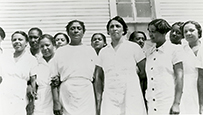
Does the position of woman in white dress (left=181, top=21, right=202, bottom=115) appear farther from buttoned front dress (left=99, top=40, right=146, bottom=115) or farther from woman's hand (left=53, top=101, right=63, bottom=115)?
woman's hand (left=53, top=101, right=63, bottom=115)

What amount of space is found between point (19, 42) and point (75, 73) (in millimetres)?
563

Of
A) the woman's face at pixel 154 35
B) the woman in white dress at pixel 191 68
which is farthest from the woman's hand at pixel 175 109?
the woman's face at pixel 154 35

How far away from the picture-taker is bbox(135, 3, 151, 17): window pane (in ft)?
9.43

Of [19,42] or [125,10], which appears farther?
[125,10]

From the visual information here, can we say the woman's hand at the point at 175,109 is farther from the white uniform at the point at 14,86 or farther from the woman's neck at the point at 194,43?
the white uniform at the point at 14,86

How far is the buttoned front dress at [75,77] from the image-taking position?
2004mm

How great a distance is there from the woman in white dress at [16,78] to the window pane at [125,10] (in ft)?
3.70

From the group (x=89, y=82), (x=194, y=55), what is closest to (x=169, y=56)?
(x=194, y=55)

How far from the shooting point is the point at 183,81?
6.73ft

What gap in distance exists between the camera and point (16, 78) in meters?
2.11

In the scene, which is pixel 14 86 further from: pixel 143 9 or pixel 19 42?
pixel 143 9

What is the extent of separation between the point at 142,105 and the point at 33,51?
1039mm

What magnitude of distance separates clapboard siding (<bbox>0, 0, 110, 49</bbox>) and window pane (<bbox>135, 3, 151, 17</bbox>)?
0.37 m

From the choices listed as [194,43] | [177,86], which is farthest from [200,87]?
[194,43]
